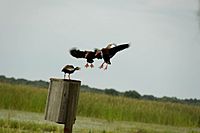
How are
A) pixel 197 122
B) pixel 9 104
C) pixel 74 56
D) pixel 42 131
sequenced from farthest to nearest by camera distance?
pixel 197 122
pixel 9 104
pixel 42 131
pixel 74 56

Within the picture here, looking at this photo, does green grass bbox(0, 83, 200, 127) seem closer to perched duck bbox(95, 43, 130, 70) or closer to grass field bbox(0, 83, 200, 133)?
grass field bbox(0, 83, 200, 133)

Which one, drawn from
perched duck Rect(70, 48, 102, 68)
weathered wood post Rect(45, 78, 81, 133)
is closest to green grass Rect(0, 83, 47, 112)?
weathered wood post Rect(45, 78, 81, 133)

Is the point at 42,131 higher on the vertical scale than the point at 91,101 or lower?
lower

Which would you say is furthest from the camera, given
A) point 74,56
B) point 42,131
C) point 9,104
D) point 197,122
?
point 197,122

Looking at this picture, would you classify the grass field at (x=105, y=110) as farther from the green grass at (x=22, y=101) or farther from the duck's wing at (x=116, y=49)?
the duck's wing at (x=116, y=49)

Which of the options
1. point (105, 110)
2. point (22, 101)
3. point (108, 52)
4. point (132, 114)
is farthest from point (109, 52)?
point (132, 114)

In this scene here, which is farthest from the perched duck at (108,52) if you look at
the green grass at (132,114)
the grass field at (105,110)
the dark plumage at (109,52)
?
the green grass at (132,114)

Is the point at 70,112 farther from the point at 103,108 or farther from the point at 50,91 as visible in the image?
the point at 103,108

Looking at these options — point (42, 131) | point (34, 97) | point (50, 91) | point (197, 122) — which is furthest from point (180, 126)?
point (50, 91)

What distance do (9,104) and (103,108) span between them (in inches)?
106

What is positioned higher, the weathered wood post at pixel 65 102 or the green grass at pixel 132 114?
the green grass at pixel 132 114

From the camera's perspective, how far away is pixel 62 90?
3.61 m

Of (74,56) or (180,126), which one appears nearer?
(74,56)

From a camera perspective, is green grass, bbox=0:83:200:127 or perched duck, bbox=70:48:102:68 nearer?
perched duck, bbox=70:48:102:68
